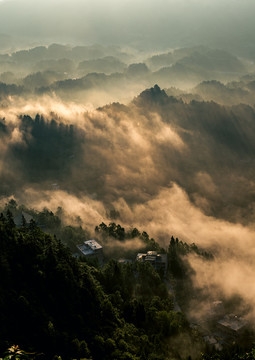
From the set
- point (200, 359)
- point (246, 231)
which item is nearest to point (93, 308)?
point (200, 359)

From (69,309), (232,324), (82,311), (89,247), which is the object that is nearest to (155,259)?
(89,247)

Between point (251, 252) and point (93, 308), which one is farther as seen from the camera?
point (251, 252)

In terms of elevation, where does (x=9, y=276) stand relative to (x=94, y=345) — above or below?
above

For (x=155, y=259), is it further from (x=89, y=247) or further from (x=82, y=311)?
(x=82, y=311)

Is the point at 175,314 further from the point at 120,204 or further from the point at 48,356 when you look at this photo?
the point at 120,204

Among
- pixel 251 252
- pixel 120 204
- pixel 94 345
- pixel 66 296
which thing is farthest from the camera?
pixel 120 204

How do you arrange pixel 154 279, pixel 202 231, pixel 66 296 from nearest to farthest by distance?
1. pixel 66 296
2. pixel 154 279
3. pixel 202 231

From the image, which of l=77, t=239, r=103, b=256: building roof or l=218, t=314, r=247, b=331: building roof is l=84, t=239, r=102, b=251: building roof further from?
l=218, t=314, r=247, b=331: building roof
